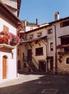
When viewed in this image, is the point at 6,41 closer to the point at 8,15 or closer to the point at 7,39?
the point at 7,39

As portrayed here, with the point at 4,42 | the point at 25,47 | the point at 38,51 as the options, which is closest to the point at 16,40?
the point at 4,42

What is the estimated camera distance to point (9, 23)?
2783 centimetres

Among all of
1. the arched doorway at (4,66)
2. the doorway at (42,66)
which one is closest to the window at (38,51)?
the doorway at (42,66)

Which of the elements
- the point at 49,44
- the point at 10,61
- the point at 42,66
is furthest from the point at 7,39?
the point at 42,66

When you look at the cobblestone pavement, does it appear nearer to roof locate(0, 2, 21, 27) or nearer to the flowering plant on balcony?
the flowering plant on balcony

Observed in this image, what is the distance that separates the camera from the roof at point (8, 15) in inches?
964

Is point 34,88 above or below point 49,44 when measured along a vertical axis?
below

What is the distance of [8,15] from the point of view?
26.6 metres

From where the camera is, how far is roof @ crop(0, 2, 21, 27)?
24.5 metres

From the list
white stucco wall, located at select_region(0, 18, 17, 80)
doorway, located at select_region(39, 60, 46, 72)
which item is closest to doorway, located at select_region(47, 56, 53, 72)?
doorway, located at select_region(39, 60, 46, 72)

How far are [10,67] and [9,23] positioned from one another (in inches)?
176

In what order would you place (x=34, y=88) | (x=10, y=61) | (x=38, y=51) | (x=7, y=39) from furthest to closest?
(x=38, y=51)
(x=10, y=61)
(x=7, y=39)
(x=34, y=88)

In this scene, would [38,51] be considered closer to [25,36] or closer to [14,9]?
[25,36]

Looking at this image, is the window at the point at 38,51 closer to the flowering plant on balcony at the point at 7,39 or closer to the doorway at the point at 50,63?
the doorway at the point at 50,63
